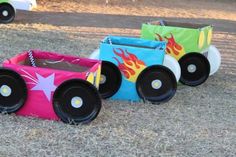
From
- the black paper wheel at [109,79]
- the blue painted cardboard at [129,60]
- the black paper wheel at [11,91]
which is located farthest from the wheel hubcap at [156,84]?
the black paper wheel at [11,91]

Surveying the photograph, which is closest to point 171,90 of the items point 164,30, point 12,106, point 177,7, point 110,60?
point 110,60

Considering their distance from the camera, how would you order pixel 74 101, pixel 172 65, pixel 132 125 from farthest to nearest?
pixel 172 65, pixel 132 125, pixel 74 101

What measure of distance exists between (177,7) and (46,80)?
7.87m

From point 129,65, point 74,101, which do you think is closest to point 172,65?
Result: point 129,65

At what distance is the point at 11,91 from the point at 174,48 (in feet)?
6.41

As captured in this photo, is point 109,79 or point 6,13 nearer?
point 109,79

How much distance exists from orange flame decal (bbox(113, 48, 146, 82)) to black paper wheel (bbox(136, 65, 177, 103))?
0.21ft

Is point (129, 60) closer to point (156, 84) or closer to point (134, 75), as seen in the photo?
point (134, 75)

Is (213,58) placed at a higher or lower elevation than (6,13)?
lower

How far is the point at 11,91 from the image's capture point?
11.4 feet

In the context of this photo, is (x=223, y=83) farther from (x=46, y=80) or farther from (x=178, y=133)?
(x=46, y=80)

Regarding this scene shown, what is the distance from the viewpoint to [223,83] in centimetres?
505

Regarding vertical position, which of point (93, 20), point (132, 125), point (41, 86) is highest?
point (41, 86)

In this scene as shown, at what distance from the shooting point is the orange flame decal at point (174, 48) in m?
4.81
